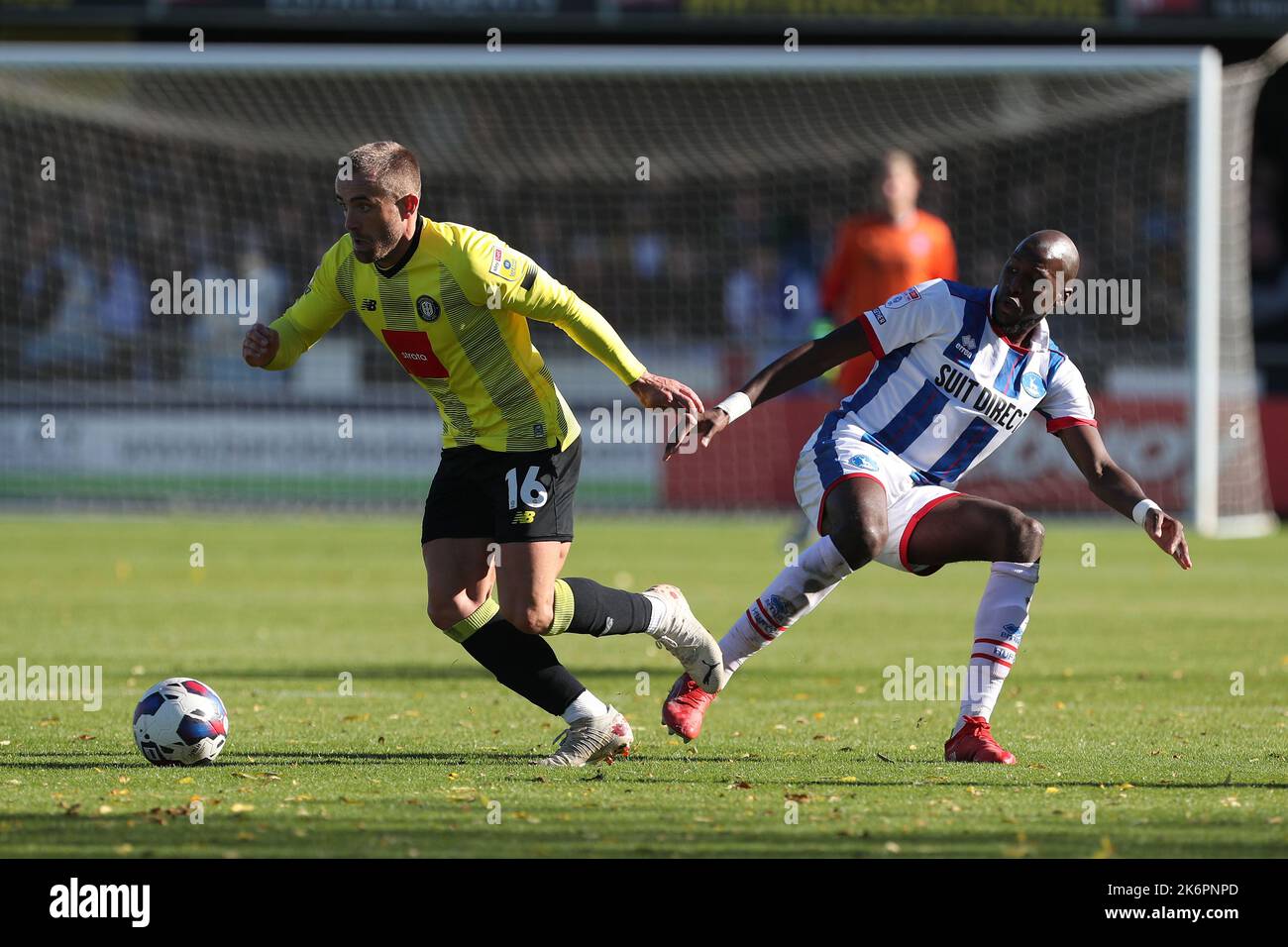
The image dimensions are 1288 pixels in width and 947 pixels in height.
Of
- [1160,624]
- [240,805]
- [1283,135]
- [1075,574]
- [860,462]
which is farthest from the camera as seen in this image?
[1283,135]

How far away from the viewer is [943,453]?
6605 mm

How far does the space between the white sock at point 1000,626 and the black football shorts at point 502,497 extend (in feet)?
4.93

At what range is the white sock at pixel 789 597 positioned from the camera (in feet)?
20.9

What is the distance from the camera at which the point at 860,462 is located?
6.44 metres

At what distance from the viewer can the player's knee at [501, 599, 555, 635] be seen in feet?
19.9

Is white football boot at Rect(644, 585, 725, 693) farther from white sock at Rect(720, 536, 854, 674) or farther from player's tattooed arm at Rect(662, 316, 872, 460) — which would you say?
player's tattooed arm at Rect(662, 316, 872, 460)

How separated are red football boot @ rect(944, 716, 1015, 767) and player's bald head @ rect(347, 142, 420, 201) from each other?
260 cm

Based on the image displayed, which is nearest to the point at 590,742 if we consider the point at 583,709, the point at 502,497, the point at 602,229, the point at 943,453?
the point at 583,709

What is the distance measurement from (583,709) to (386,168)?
1904mm

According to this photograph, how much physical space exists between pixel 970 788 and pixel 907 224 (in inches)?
267

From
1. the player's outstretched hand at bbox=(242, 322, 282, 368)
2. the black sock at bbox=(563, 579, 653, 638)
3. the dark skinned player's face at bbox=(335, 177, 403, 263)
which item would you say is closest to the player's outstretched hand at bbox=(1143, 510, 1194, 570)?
the black sock at bbox=(563, 579, 653, 638)

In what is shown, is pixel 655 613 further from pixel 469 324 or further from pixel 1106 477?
pixel 1106 477
